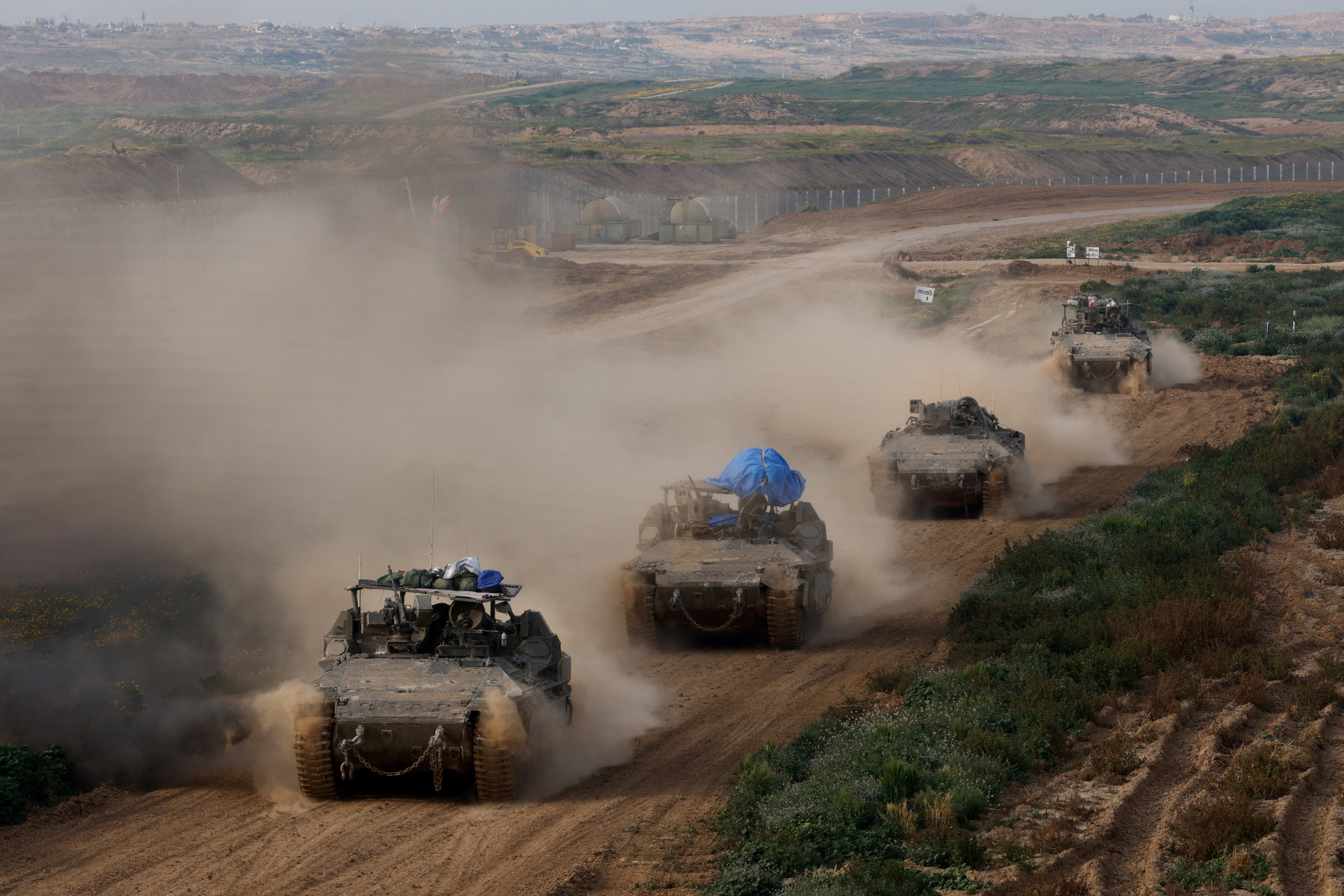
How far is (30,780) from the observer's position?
1267 centimetres

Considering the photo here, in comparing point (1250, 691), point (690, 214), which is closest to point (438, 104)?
point (690, 214)

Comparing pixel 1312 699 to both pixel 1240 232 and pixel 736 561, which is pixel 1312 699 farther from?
pixel 1240 232

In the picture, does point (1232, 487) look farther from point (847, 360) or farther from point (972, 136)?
point (972, 136)

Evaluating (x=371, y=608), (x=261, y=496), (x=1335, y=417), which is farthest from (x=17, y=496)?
(x=1335, y=417)

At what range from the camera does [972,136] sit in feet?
404

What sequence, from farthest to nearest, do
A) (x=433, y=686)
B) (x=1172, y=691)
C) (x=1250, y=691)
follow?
(x=1172, y=691), (x=1250, y=691), (x=433, y=686)

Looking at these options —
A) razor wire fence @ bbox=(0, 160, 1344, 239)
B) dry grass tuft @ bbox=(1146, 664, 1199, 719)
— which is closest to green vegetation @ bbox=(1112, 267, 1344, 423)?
dry grass tuft @ bbox=(1146, 664, 1199, 719)

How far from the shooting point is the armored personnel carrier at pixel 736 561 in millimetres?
17703

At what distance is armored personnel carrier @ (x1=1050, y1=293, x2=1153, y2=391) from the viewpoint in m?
36.7

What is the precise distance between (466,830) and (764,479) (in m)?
8.48

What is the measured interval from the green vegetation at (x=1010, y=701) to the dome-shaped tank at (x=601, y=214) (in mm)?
52477

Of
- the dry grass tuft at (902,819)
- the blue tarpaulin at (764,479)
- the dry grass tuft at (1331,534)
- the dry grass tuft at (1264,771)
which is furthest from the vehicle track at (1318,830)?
the dry grass tuft at (1331,534)

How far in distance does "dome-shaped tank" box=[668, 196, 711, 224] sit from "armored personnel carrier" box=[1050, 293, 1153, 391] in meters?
37.0

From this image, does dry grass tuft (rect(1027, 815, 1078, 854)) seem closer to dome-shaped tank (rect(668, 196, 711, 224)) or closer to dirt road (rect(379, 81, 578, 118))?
dirt road (rect(379, 81, 578, 118))
